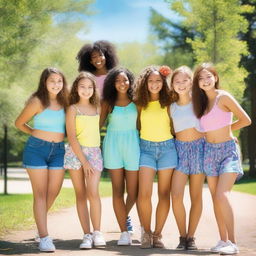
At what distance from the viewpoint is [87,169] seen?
632 cm

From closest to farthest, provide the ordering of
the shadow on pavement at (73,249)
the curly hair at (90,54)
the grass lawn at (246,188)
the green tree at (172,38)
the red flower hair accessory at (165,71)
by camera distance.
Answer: the shadow on pavement at (73,249)
the red flower hair accessory at (165,71)
the curly hair at (90,54)
the grass lawn at (246,188)
the green tree at (172,38)

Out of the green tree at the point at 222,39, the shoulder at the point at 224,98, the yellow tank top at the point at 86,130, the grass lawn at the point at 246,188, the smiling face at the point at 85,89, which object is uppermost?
the green tree at the point at 222,39

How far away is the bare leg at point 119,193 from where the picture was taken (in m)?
6.53

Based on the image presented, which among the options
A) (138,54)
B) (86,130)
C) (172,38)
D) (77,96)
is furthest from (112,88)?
(138,54)

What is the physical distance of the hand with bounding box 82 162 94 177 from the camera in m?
6.31

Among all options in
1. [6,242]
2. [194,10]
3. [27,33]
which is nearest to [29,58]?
[27,33]

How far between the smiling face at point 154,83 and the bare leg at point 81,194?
1.30 m

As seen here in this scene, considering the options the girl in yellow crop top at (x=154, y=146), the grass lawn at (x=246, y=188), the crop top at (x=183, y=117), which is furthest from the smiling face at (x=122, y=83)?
the grass lawn at (x=246, y=188)

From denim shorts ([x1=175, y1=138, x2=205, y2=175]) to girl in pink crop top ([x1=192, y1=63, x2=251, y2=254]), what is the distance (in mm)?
75

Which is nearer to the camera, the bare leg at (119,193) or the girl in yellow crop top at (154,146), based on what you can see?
the girl in yellow crop top at (154,146)

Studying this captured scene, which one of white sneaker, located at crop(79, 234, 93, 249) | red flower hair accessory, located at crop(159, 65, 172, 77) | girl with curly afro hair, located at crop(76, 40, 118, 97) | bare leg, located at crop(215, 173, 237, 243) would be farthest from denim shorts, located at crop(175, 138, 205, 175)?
girl with curly afro hair, located at crop(76, 40, 118, 97)

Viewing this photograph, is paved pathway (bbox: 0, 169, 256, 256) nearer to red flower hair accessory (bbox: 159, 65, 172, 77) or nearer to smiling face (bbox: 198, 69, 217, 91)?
smiling face (bbox: 198, 69, 217, 91)

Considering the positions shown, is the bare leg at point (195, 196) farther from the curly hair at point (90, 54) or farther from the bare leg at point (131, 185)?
the curly hair at point (90, 54)

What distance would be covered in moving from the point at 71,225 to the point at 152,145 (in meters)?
3.32
